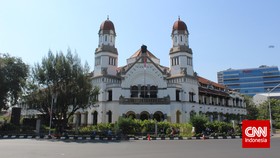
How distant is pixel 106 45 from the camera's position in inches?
2007

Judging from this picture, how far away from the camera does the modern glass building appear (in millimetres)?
128125

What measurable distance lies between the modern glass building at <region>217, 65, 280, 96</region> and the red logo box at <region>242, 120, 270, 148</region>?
134 m

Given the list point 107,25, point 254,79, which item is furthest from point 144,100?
point 254,79

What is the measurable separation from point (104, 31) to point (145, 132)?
24.5 m

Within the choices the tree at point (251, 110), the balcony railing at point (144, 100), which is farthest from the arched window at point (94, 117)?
the tree at point (251, 110)

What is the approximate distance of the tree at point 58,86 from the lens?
35.0 meters

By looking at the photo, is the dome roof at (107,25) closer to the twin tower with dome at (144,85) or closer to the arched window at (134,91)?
the twin tower with dome at (144,85)

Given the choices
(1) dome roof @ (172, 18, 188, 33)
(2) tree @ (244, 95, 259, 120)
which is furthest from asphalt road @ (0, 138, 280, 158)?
(2) tree @ (244, 95, 259, 120)

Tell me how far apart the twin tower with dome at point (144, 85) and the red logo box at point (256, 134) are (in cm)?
3966

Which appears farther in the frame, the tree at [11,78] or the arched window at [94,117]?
the arched window at [94,117]

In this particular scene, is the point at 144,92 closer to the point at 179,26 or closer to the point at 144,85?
the point at 144,85

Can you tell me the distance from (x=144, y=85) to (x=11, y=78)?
74.1ft

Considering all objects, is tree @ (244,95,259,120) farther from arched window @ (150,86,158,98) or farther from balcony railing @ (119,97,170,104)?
balcony railing @ (119,97,170,104)

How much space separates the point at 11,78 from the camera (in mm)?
40469
